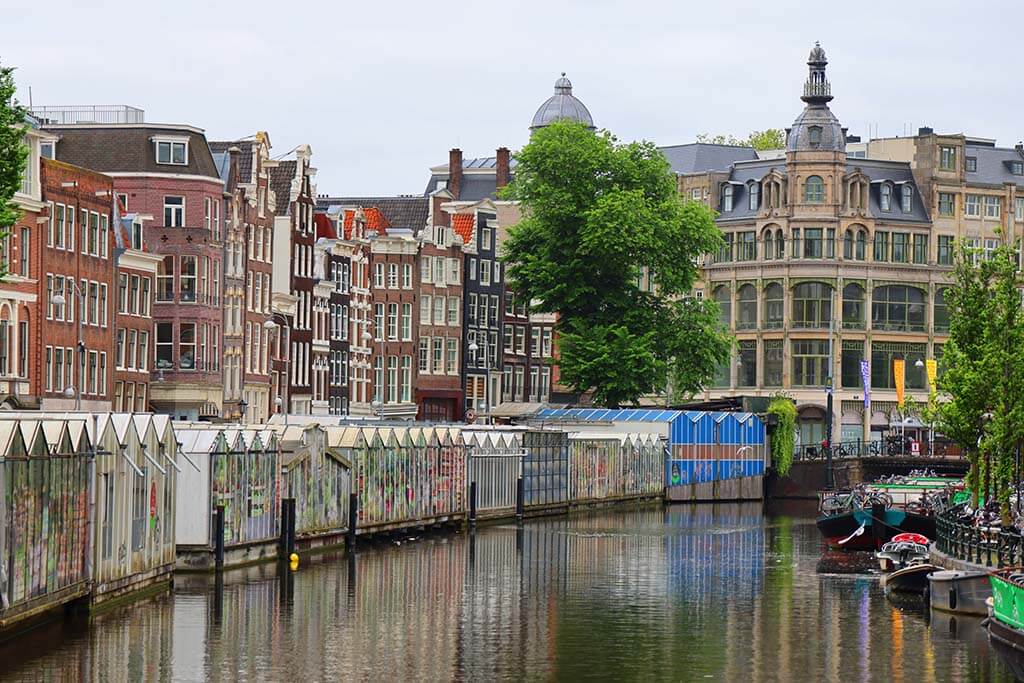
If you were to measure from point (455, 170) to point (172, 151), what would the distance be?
56.7 metres

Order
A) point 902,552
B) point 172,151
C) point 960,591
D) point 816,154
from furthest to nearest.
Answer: point 816,154, point 172,151, point 902,552, point 960,591

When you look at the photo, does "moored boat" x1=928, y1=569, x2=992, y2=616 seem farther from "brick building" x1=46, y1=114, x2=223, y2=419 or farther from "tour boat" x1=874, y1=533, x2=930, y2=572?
"brick building" x1=46, y1=114, x2=223, y2=419

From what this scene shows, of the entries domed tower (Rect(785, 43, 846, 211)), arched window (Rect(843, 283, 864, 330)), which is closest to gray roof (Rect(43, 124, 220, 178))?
domed tower (Rect(785, 43, 846, 211))

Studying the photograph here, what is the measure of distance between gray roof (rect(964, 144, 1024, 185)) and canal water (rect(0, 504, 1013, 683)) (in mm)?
84113

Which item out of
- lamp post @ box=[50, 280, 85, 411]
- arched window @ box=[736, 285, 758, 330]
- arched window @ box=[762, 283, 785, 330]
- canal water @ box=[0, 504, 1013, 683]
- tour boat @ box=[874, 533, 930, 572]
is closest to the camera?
canal water @ box=[0, 504, 1013, 683]

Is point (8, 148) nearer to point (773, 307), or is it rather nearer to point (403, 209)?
point (403, 209)

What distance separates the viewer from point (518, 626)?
2077 inches

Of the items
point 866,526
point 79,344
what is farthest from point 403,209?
point 866,526

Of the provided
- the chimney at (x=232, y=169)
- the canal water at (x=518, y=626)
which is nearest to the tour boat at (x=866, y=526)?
the canal water at (x=518, y=626)

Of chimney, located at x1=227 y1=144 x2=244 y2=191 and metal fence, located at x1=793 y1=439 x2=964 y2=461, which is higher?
chimney, located at x1=227 y1=144 x2=244 y2=191

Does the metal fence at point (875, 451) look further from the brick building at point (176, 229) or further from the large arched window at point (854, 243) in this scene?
the brick building at point (176, 229)

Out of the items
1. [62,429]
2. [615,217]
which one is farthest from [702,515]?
[62,429]

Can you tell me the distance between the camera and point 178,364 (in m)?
104

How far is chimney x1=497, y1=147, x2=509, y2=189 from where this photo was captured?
150625 mm
